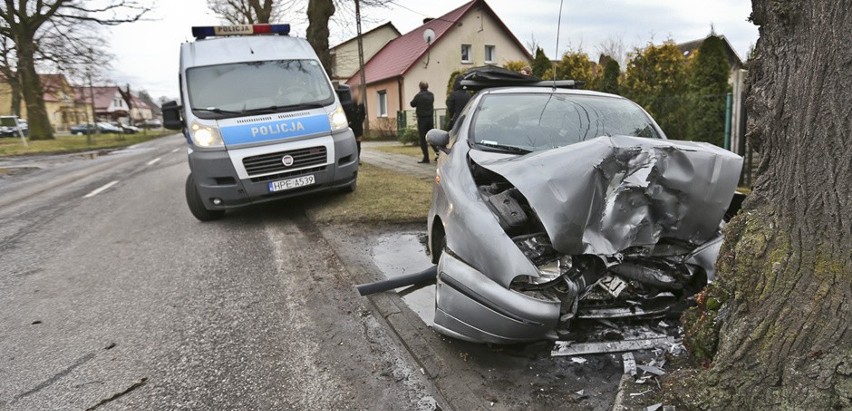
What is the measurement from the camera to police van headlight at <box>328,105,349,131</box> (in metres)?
7.05

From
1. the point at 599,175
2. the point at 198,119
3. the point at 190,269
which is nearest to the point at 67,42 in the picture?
the point at 198,119

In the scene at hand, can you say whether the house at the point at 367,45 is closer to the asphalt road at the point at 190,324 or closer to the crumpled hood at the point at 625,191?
the asphalt road at the point at 190,324

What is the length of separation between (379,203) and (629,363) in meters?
4.87

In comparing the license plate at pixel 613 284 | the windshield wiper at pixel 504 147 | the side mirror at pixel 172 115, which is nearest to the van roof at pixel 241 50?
the side mirror at pixel 172 115

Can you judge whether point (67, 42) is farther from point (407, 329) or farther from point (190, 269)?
point (407, 329)

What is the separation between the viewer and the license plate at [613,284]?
3.04 meters

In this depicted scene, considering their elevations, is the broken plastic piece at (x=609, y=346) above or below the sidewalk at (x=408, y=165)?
below

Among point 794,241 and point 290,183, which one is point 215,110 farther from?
point 794,241

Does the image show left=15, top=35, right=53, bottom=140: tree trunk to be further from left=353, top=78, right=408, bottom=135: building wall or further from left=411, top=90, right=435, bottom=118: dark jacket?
left=411, top=90, right=435, bottom=118: dark jacket

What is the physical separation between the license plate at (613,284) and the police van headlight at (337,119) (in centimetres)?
479

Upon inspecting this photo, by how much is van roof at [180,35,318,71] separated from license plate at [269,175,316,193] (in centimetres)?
200

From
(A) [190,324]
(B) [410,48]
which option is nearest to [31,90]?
(B) [410,48]

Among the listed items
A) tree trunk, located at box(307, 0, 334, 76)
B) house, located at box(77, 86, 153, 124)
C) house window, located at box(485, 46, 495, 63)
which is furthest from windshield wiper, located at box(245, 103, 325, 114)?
house, located at box(77, 86, 153, 124)

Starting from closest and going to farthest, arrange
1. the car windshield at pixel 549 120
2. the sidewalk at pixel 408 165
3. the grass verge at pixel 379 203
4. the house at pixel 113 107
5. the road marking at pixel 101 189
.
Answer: the car windshield at pixel 549 120 → the grass verge at pixel 379 203 → the road marking at pixel 101 189 → the sidewalk at pixel 408 165 → the house at pixel 113 107
